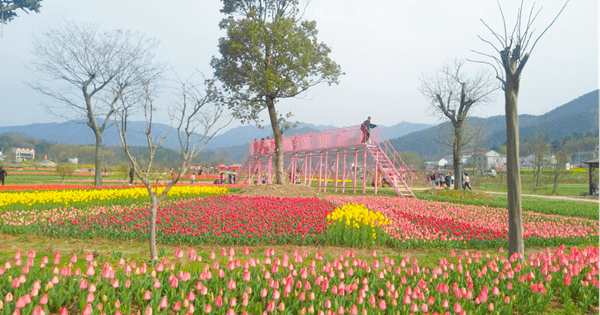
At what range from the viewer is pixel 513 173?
5973 millimetres

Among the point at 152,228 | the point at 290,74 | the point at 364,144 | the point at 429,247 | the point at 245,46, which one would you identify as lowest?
the point at 429,247

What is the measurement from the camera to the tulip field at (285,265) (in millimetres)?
3662

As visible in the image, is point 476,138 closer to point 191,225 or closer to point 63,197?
point 191,225

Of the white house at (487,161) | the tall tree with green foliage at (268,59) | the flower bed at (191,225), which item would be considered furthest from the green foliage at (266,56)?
the white house at (487,161)

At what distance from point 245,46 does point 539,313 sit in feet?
65.5

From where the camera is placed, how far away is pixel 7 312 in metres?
3.17

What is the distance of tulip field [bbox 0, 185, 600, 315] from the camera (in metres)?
3.66

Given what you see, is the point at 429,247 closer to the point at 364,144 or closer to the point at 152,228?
the point at 152,228

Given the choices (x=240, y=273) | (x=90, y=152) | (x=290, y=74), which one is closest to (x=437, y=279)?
(x=240, y=273)

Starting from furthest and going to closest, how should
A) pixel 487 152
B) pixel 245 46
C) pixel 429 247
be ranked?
pixel 487 152 → pixel 245 46 → pixel 429 247

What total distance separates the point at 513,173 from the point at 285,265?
4.14m

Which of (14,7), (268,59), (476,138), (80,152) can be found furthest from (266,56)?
(80,152)

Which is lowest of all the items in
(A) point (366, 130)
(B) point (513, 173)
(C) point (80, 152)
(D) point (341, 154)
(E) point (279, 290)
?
(E) point (279, 290)

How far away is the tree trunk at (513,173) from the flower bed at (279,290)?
0.64 metres
